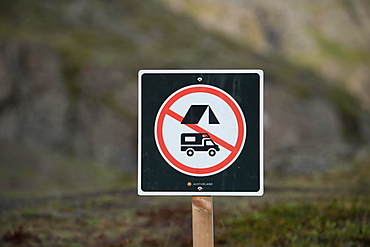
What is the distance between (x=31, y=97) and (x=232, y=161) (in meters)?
18.4

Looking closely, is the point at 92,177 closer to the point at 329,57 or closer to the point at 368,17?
the point at 329,57

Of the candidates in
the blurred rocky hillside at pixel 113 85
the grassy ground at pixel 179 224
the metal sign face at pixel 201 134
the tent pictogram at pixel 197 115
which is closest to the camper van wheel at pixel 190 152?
the metal sign face at pixel 201 134

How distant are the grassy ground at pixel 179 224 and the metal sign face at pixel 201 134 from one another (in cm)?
153

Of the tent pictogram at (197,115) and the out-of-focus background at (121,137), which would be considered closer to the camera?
the tent pictogram at (197,115)

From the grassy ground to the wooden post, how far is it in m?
1.48

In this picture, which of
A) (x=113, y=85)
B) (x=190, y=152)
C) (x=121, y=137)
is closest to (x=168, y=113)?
(x=190, y=152)

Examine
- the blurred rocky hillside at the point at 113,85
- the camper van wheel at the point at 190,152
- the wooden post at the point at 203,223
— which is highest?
the blurred rocky hillside at the point at 113,85

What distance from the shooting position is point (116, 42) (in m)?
24.7

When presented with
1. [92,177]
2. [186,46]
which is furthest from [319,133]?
[92,177]

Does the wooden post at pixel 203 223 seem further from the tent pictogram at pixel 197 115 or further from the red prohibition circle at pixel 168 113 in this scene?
the tent pictogram at pixel 197 115


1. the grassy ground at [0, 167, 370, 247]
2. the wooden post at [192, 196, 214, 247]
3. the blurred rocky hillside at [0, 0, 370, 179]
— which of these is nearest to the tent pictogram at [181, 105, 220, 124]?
the wooden post at [192, 196, 214, 247]

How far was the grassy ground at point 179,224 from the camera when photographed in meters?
5.77

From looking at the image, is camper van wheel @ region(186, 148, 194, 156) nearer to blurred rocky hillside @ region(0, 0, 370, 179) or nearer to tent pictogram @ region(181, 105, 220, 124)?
tent pictogram @ region(181, 105, 220, 124)

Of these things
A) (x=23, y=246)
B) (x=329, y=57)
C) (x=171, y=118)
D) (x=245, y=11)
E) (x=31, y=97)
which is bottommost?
(x=23, y=246)
